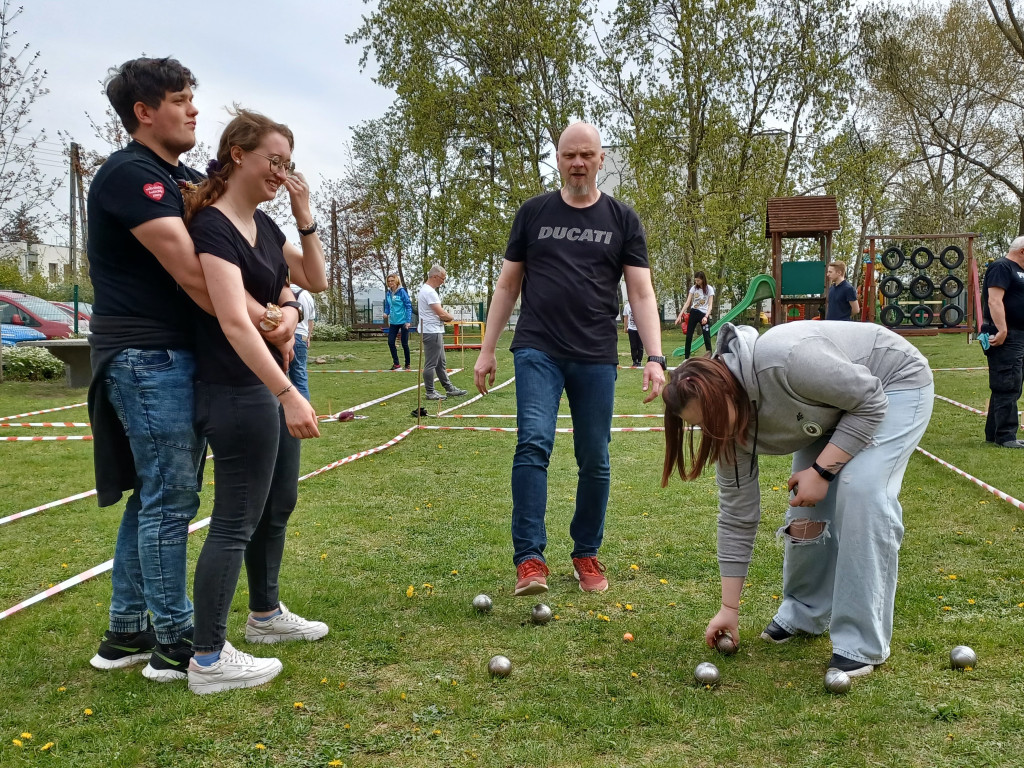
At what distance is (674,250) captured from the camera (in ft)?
106

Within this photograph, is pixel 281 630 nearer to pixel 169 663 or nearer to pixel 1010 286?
pixel 169 663

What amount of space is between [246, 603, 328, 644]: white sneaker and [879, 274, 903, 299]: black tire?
1823 centimetres

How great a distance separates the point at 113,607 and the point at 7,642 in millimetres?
603

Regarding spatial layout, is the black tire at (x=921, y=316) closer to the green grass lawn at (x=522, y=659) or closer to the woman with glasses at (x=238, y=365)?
the green grass lawn at (x=522, y=659)

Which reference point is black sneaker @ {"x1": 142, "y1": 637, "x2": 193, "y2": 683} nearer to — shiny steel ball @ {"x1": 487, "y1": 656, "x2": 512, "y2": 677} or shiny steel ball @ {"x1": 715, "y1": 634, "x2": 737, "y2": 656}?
shiny steel ball @ {"x1": 487, "y1": 656, "x2": 512, "y2": 677}

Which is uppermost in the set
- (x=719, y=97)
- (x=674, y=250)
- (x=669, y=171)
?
(x=719, y=97)

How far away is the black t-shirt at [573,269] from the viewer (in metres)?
3.82

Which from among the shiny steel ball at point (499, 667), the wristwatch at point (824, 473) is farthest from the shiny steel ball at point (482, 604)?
the wristwatch at point (824, 473)

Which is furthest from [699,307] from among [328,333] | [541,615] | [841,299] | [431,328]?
[328,333]

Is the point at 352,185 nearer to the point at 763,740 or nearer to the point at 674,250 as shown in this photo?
the point at 674,250

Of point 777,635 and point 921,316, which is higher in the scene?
point 921,316

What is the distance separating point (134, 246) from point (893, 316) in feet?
63.7

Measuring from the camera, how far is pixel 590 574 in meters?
3.89

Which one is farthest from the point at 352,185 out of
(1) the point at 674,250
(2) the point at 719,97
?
(2) the point at 719,97
